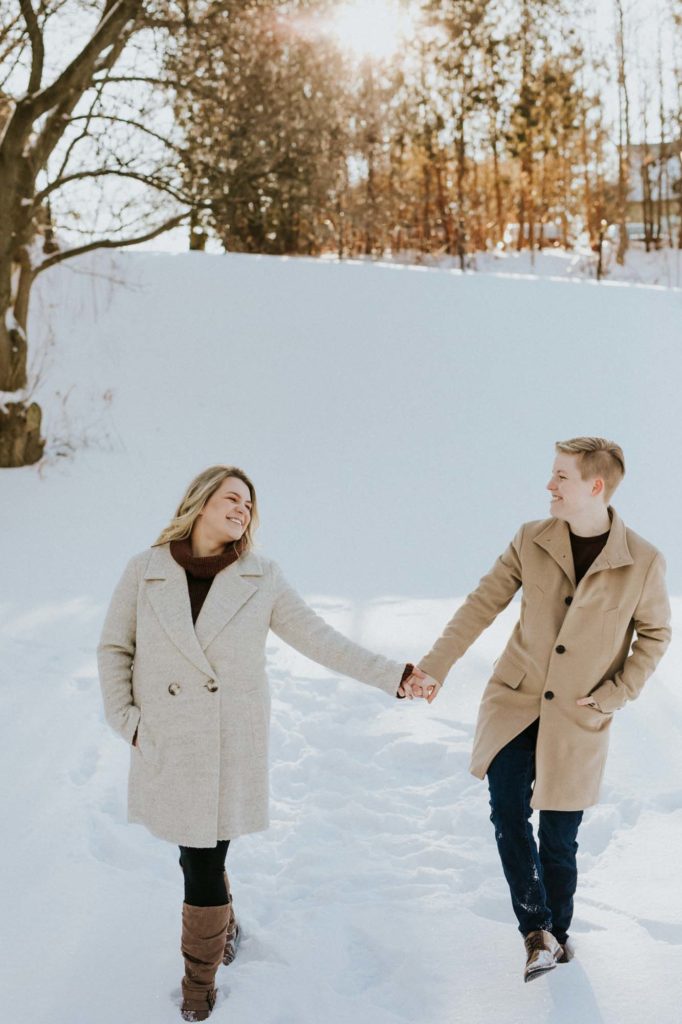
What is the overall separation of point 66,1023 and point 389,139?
1693 centimetres

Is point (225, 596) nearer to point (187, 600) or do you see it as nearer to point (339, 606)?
point (187, 600)

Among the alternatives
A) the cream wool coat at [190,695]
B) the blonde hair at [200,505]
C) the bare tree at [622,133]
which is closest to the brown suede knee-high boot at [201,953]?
the cream wool coat at [190,695]

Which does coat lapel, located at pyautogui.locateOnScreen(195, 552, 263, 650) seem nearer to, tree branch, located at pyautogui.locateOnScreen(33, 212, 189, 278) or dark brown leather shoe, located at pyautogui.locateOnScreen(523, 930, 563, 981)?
dark brown leather shoe, located at pyautogui.locateOnScreen(523, 930, 563, 981)

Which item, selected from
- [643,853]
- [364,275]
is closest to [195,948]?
[643,853]

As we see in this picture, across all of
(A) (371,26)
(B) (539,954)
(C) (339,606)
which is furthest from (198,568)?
(A) (371,26)

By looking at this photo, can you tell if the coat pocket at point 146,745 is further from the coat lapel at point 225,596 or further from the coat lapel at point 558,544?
the coat lapel at point 558,544

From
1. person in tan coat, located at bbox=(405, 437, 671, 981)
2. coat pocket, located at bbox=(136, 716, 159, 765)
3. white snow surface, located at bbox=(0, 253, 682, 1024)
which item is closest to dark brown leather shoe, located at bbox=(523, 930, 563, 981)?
person in tan coat, located at bbox=(405, 437, 671, 981)

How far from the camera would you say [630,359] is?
1176cm

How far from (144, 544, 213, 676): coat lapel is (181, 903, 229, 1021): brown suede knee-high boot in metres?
0.65

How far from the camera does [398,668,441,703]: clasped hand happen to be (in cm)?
307

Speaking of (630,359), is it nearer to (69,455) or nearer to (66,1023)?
(69,455)

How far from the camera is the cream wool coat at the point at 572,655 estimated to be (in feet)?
9.56

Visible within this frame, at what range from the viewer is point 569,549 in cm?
298

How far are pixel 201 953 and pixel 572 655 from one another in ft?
4.16
